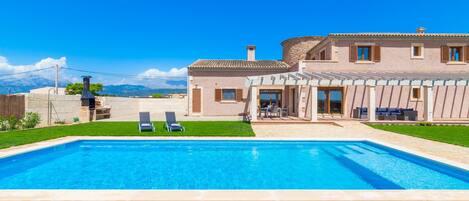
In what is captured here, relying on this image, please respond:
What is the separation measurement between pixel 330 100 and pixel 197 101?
10.9 m

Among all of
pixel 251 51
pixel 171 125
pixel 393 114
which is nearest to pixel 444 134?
pixel 393 114

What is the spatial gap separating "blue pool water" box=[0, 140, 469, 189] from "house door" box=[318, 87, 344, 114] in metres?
10.0

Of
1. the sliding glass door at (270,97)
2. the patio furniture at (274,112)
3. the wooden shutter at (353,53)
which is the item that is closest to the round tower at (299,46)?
the sliding glass door at (270,97)

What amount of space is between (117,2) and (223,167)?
83.1 ft

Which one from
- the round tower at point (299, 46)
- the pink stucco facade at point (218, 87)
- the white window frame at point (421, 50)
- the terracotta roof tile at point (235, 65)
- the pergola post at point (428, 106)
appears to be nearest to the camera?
the pergola post at point (428, 106)

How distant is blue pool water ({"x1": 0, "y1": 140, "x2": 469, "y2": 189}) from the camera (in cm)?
600

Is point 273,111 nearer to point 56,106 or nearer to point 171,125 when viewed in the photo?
point 171,125

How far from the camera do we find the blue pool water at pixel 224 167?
600cm

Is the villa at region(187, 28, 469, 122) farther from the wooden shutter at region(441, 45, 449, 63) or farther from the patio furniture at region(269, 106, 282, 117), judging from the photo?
the patio furniture at region(269, 106, 282, 117)

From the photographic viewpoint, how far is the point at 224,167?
7602 mm

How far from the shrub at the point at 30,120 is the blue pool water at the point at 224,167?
6.61m

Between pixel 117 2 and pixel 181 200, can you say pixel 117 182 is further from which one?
pixel 117 2

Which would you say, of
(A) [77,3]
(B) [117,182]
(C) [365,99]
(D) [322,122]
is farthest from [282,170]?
(A) [77,3]

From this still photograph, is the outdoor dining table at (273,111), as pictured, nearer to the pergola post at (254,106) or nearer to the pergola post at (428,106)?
the pergola post at (254,106)
